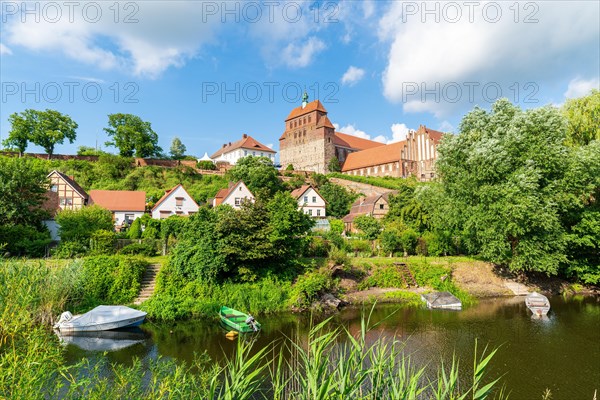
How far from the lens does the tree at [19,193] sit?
82.6 feet

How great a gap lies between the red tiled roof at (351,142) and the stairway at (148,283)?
64264 mm

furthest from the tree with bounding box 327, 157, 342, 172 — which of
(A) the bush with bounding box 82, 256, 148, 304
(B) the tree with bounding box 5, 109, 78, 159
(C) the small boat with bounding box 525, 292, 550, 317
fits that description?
(A) the bush with bounding box 82, 256, 148, 304

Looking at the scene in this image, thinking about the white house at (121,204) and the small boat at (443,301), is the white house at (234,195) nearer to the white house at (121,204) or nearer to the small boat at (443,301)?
the white house at (121,204)

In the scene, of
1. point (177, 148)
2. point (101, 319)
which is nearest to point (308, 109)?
point (177, 148)

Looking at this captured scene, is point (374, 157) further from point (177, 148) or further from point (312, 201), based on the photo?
point (177, 148)

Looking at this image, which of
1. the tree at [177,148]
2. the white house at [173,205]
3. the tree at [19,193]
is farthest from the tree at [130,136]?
the tree at [19,193]

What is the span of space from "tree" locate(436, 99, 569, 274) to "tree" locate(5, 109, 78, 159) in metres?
64.3

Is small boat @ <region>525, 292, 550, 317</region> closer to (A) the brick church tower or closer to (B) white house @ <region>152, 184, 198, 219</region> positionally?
(B) white house @ <region>152, 184, 198, 219</region>

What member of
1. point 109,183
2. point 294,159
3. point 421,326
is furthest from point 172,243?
point 294,159

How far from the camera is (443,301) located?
2194cm

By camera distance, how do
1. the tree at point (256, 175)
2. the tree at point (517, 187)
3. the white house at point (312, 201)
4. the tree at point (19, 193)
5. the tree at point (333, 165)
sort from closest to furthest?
the tree at point (517, 187) → the tree at point (19, 193) → the white house at point (312, 201) → the tree at point (256, 175) → the tree at point (333, 165)

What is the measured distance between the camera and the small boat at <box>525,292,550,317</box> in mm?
19859

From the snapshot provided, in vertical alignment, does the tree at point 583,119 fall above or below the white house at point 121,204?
above

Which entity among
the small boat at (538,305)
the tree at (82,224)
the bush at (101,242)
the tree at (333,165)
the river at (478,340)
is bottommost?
the river at (478,340)
